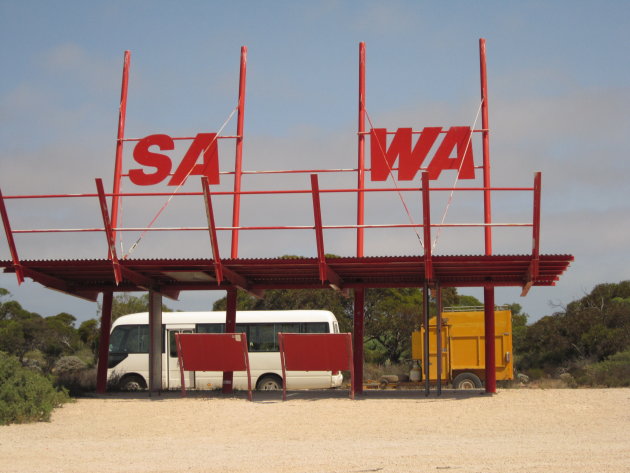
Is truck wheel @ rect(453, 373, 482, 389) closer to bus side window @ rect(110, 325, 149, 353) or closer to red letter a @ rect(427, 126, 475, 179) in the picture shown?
red letter a @ rect(427, 126, 475, 179)

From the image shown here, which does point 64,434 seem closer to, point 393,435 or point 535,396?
point 393,435


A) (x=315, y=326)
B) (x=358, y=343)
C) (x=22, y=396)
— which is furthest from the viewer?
(x=315, y=326)

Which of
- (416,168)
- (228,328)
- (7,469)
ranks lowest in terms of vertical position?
(7,469)

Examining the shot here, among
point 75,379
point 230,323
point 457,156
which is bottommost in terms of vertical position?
point 75,379

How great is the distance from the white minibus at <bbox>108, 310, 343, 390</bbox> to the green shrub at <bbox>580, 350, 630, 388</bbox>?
773 centimetres

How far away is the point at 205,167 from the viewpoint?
2372cm

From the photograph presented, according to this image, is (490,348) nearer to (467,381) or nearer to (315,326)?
(467,381)

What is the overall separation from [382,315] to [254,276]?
919 inches

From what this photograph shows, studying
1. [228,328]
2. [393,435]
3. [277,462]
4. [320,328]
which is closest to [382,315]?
Result: [320,328]

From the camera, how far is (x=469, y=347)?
2705 cm

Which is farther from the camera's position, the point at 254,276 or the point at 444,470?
the point at 254,276

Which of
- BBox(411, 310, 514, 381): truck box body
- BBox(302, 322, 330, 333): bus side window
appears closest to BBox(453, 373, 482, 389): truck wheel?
BBox(411, 310, 514, 381): truck box body

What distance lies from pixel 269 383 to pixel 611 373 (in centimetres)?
1009

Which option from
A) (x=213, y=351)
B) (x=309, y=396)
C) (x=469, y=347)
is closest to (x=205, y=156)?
(x=213, y=351)
